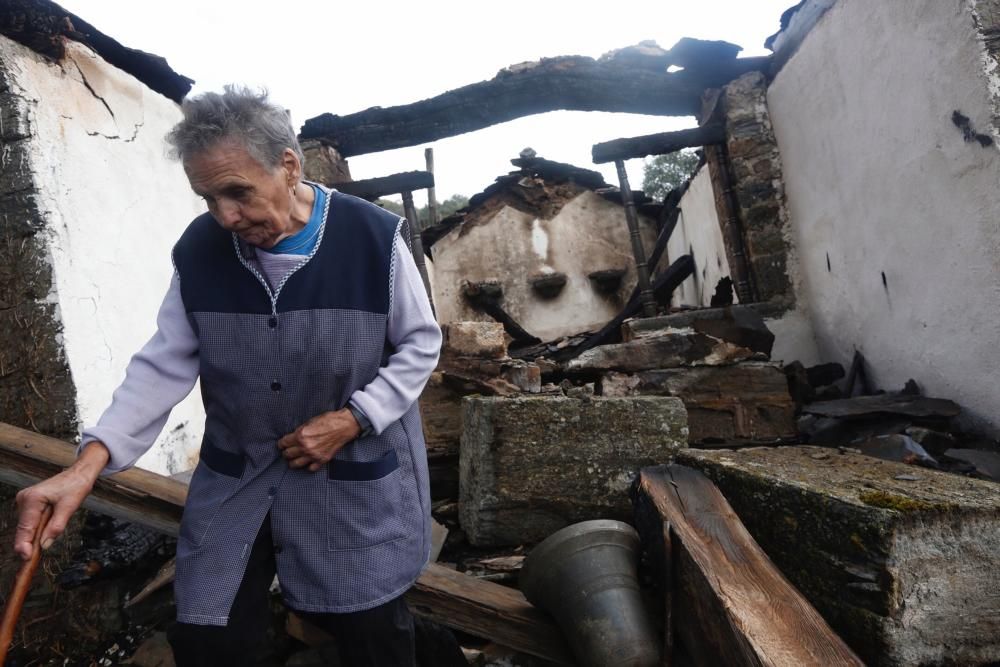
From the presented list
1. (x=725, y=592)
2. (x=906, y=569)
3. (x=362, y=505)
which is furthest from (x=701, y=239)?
(x=362, y=505)

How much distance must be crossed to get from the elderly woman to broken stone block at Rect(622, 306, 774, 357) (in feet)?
9.35

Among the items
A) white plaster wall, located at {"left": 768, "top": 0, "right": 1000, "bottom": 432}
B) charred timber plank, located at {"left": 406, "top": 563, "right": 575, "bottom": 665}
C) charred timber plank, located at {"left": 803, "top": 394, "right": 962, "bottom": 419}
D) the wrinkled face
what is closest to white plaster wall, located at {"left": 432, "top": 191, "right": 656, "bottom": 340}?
white plaster wall, located at {"left": 768, "top": 0, "right": 1000, "bottom": 432}

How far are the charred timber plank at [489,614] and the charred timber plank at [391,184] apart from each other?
14.8 ft

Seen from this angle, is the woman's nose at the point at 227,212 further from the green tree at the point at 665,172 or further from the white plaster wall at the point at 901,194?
the green tree at the point at 665,172

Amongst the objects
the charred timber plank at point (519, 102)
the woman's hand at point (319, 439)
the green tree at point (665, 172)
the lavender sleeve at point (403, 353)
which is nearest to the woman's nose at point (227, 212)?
the lavender sleeve at point (403, 353)

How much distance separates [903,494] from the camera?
155cm

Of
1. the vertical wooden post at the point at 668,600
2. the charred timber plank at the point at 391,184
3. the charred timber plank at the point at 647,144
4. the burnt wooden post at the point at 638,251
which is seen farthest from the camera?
the charred timber plank at the point at 391,184

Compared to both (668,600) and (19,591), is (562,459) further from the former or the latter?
(19,591)

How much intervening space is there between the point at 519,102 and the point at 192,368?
532cm

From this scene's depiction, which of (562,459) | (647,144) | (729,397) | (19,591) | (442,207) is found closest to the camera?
(19,591)

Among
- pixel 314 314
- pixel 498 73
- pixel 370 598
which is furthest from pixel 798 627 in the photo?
pixel 498 73

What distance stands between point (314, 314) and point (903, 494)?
5.27 ft

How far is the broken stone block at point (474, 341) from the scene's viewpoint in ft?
12.3

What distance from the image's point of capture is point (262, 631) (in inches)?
58.7
